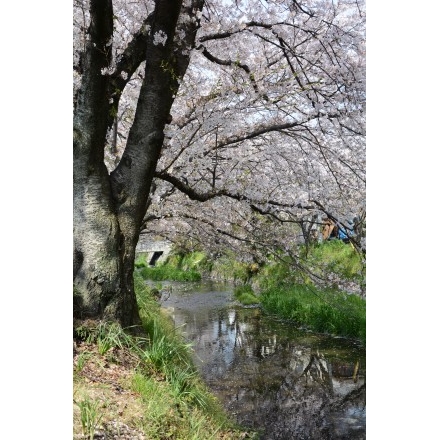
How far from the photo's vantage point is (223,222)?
2711 mm

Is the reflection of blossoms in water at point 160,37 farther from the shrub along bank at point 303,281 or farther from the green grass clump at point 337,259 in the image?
the green grass clump at point 337,259

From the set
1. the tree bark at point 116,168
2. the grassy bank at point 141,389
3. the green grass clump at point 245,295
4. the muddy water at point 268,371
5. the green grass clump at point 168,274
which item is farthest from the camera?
the green grass clump at point 245,295

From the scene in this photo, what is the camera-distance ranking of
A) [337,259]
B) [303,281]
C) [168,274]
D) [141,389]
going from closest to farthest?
[141,389]
[168,274]
[337,259]
[303,281]

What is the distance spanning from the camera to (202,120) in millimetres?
2428

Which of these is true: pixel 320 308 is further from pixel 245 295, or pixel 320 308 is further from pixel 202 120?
pixel 202 120

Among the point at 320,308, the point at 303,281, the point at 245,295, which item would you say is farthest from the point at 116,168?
the point at 320,308

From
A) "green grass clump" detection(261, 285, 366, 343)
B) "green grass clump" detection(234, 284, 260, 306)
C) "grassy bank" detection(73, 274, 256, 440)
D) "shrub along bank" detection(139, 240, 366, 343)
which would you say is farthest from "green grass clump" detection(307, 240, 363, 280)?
"grassy bank" detection(73, 274, 256, 440)

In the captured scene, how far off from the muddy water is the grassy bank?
4.7 inches


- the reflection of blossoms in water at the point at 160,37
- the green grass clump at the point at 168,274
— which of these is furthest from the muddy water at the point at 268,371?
the reflection of blossoms in water at the point at 160,37

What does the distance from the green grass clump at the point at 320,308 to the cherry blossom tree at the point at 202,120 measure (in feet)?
1.09

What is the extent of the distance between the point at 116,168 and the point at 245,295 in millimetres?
991

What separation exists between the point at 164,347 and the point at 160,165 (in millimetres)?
947

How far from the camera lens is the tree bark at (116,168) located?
6.76ft
